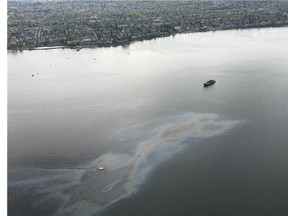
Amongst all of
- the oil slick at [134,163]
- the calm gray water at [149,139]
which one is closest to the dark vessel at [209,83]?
the calm gray water at [149,139]

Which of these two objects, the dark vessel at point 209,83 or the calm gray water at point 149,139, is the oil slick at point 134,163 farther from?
the dark vessel at point 209,83

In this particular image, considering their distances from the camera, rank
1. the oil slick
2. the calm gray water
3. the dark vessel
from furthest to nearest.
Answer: the dark vessel
the oil slick
the calm gray water

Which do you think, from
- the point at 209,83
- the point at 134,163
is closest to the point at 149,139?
the point at 134,163

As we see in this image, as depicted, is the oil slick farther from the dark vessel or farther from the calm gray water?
the dark vessel

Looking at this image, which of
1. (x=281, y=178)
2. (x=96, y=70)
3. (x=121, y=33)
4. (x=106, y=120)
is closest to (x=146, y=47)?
(x=121, y=33)

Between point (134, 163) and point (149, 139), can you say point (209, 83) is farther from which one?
point (134, 163)

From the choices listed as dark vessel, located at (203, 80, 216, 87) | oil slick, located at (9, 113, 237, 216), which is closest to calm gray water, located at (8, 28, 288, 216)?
oil slick, located at (9, 113, 237, 216)
